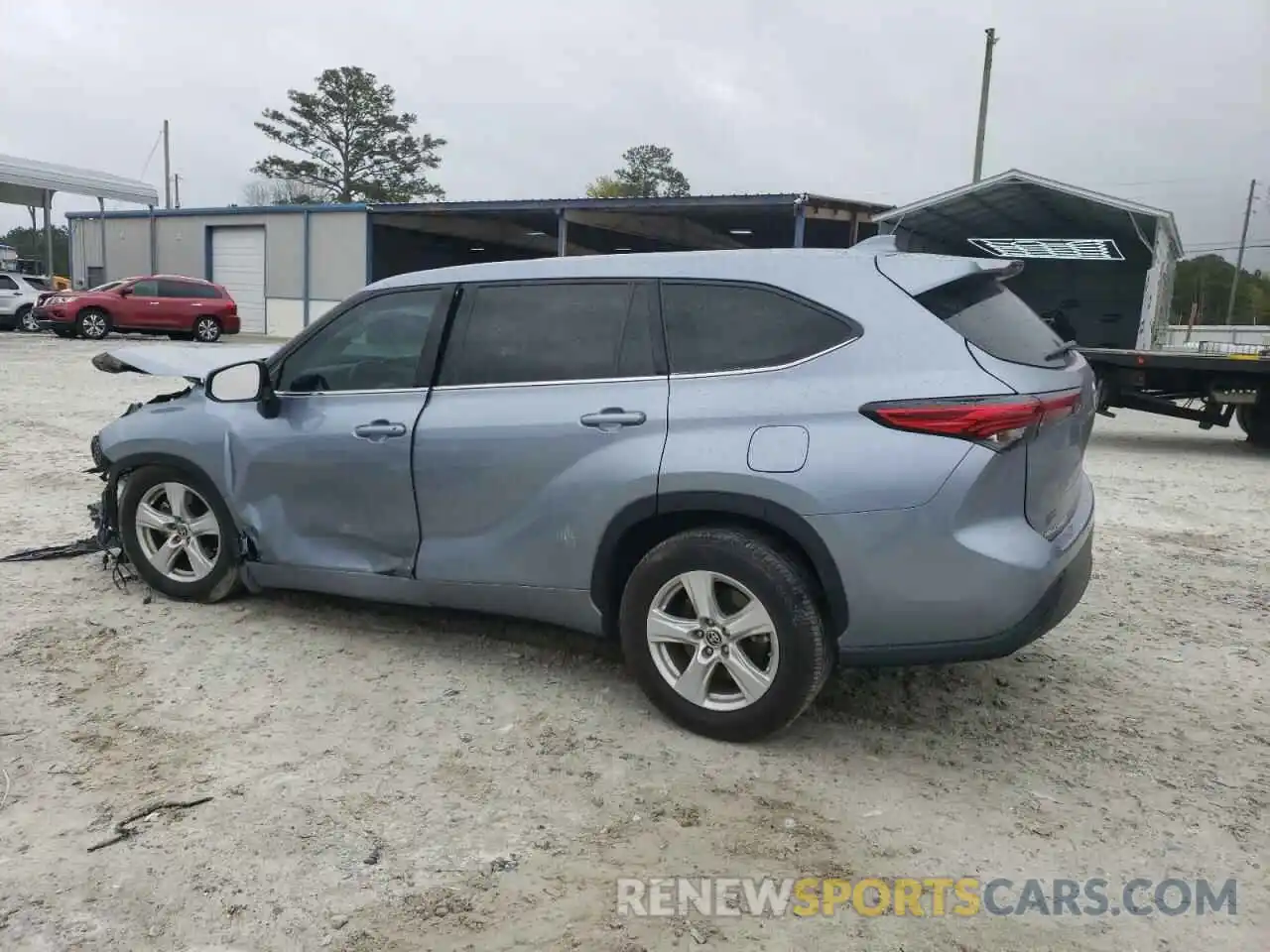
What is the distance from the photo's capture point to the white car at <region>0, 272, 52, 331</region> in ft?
80.6

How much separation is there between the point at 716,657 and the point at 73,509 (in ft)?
16.4

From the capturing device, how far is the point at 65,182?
33.8 m

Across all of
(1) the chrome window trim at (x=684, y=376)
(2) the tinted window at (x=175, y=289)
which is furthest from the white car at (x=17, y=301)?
(1) the chrome window trim at (x=684, y=376)

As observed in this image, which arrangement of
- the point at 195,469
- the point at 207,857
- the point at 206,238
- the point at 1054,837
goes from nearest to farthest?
the point at 207,857 → the point at 1054,837 → the point at 195,469 → the point at 206,238

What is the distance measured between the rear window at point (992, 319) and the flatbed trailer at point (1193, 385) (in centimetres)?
802

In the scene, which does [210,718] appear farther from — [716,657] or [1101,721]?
[1101,721]

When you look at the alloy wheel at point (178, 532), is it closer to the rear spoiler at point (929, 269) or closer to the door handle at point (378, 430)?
the door handle at point (378, 430)

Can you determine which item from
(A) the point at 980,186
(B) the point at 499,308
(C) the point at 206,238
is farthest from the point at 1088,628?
(C) the point at 206,238

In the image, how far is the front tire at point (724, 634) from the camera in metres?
3.25

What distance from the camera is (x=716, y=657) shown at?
3416mm

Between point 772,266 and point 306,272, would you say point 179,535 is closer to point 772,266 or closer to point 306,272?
point 772,266

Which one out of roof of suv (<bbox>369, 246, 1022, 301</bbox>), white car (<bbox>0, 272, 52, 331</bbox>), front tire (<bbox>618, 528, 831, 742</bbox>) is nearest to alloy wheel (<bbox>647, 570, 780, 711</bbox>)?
front tire (<bbox>618, 528, 831, 742</bbox>)

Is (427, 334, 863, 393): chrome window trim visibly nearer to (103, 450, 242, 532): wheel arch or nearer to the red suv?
(103, 450, 242, 532): wheel arch

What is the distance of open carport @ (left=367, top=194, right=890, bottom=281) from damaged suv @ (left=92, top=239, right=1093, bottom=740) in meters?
17.4
